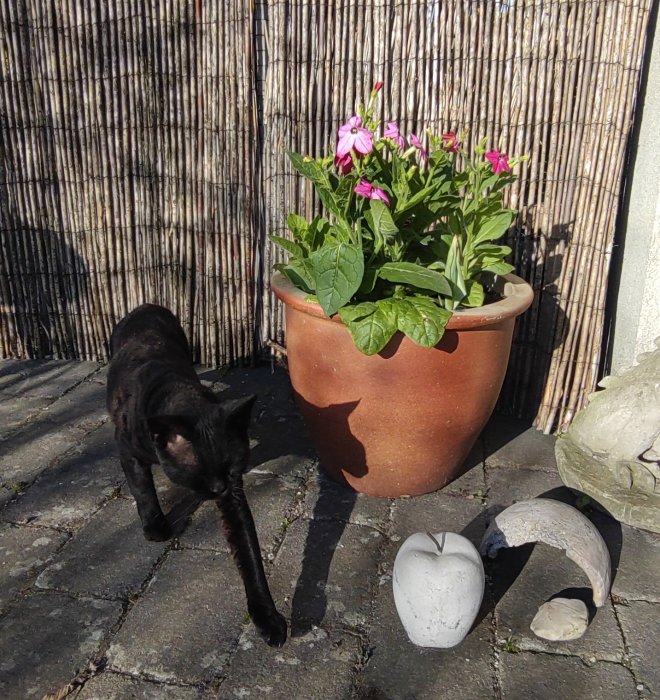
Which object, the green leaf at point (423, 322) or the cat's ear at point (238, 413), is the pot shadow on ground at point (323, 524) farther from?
the cat's ear at point (238, 413)

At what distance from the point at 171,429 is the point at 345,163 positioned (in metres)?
1.37

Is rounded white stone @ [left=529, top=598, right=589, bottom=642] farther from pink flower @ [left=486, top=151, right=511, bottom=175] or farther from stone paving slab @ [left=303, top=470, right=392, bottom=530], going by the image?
pink flower @ [left=486, top=151, right=511, bottom=175]

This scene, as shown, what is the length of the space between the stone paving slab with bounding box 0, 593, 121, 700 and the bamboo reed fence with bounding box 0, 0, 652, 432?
7.09 ft

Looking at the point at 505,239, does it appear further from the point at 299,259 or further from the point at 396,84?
the point at 299,259

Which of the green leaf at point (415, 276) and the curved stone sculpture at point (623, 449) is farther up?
the green leaf at point (415, 276)

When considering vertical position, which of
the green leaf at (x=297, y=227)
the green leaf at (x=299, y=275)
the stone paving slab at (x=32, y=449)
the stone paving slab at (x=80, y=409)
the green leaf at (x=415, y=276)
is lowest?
the stone paving slab at (x=32, y=449)

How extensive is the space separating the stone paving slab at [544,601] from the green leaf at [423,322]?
967 mm

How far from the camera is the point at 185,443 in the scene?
214cm

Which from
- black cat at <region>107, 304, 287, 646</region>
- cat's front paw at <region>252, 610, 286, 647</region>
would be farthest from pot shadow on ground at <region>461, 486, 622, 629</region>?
black cat at <region>107, 304, 287, 646</region>

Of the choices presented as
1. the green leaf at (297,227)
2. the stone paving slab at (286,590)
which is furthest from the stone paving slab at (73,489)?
the green leaf at (297,227)

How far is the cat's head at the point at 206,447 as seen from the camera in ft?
6.87

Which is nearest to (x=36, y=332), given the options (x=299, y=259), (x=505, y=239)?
(x=299, y=259)

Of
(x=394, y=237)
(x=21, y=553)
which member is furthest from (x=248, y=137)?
(x=21, y=553)

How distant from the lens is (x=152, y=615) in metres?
2.34
